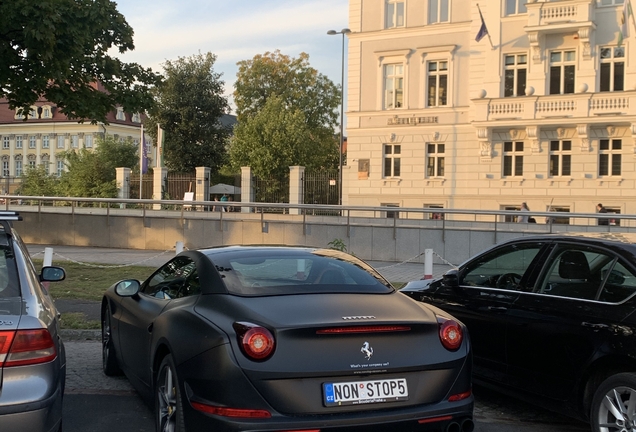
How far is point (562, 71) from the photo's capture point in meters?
34.4

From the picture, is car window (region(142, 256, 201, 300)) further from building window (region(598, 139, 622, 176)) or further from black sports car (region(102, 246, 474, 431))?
building window (region(598, 139, 622, 176))

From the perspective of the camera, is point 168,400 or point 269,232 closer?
point 168,400

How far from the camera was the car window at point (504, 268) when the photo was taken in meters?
6.09

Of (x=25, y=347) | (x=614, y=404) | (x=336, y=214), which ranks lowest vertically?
(x=614, y=404)

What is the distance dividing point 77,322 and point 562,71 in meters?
29.8

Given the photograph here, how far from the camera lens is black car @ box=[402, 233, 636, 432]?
489cm

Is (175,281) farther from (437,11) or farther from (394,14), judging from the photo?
(394,14)

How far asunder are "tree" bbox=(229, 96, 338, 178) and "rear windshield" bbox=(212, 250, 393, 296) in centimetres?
4986

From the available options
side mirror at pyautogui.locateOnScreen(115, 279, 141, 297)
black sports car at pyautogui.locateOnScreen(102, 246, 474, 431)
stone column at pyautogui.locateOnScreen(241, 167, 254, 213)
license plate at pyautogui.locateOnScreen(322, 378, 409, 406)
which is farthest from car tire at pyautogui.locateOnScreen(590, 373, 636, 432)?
stone column at pyautogui.locateOnScreen(241, 167, 254, 213)

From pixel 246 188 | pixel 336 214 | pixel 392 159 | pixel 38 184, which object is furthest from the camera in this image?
pixel 38 184

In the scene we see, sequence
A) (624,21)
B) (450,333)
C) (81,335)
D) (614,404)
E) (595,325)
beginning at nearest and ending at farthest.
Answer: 1. (450,333)
2. (614,404)
3. (595,325)
4. (81,335)
5. (624,21)

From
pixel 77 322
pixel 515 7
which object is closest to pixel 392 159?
pixel 515 7

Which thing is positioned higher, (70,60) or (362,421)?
(70,60)

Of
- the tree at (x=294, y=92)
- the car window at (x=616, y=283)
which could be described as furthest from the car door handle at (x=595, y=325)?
the tree at (x=294, y=92)
